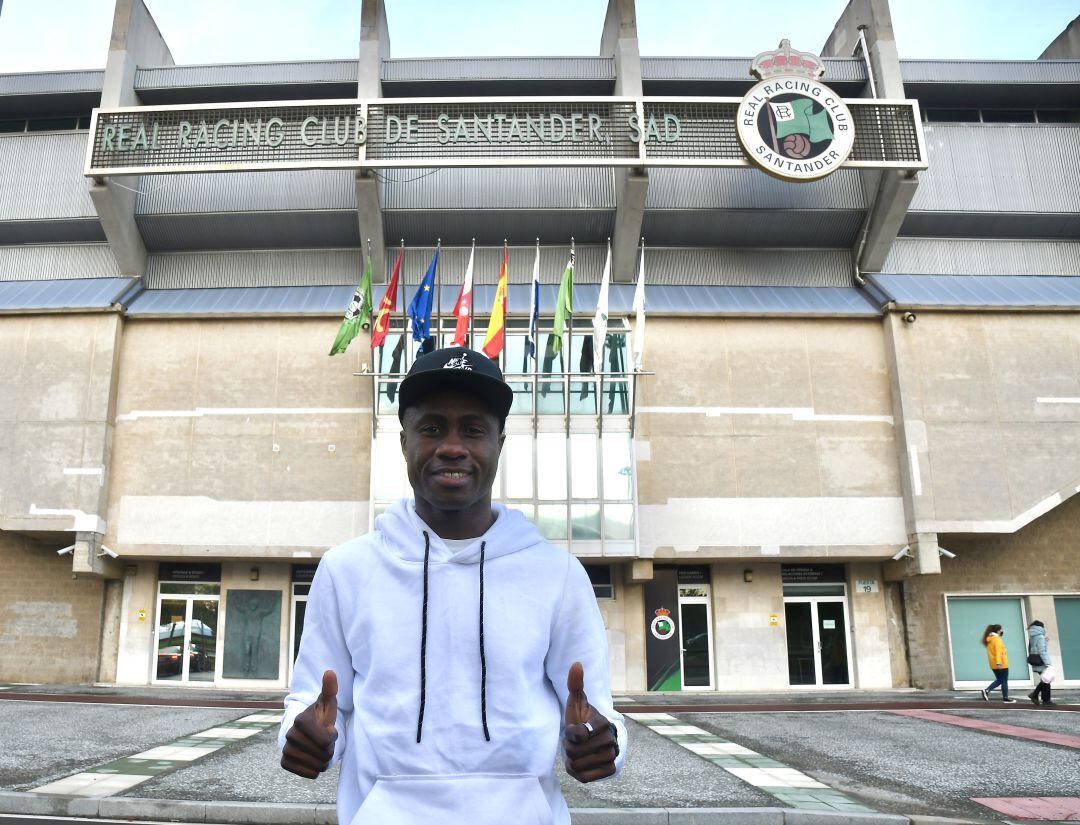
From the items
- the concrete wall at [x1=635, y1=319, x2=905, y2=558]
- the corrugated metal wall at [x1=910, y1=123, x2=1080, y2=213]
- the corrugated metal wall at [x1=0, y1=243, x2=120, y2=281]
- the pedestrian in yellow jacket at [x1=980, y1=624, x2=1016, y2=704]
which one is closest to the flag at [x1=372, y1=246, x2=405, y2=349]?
the concrete wall at [x1=635, y1=319, x2=905, y2=558]

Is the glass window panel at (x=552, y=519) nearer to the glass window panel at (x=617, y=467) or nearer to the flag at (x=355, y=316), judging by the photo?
the glass window panel at (x=617, y=467)

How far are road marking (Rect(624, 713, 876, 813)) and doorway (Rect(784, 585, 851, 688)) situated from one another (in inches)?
386

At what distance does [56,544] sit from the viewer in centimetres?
2230

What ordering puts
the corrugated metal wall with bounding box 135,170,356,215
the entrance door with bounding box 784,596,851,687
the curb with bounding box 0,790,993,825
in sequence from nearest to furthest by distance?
the curb with bounding box 0,790,993,825, the entrance door with bounding box 784,596,851,687, the corrugated metal wall with bounding box 135,170,356,215

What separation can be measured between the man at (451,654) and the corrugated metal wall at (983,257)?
24531 millimetres

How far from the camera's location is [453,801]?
6.03ft

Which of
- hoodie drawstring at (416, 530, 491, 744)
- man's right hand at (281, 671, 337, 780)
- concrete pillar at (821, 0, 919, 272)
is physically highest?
concrete pillar at (821, 0, 919, 272)

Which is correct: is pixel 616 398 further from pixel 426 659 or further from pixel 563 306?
pixel 426 659

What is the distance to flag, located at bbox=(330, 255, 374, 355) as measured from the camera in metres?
19.4

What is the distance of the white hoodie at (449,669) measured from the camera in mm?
1872

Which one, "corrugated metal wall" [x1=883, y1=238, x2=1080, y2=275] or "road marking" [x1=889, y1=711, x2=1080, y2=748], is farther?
"corrugated metal wall" [x1=883, y1=238, x2=1080, y2=275]

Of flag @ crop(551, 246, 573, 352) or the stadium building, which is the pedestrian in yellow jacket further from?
flag @ crop(551, 246, 573, 352)

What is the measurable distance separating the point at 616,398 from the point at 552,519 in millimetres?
3642

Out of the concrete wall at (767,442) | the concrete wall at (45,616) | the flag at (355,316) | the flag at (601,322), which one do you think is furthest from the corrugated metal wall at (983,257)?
the concrete wall at (45,616)
